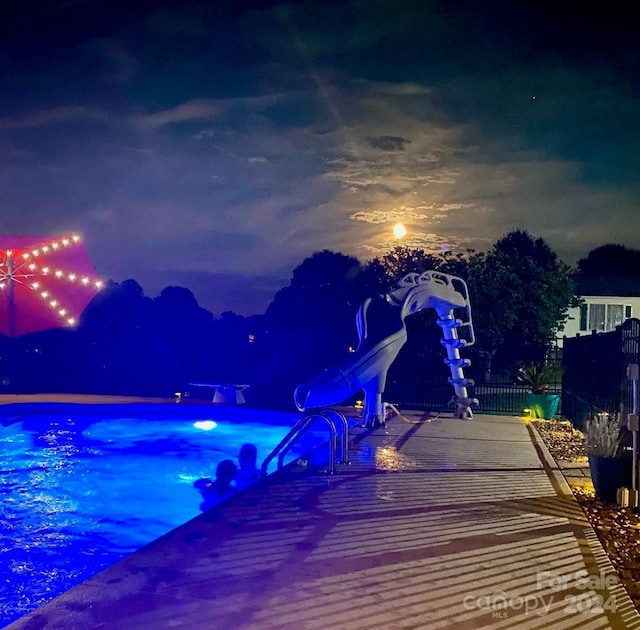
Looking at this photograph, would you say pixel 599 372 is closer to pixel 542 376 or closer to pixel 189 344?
pixel 542 376

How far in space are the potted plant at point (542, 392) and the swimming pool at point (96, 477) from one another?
489 cm

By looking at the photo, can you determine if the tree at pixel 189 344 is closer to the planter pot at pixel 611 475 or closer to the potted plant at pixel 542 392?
the potted plant at pixel 542 392

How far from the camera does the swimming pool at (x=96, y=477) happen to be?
6809 mm

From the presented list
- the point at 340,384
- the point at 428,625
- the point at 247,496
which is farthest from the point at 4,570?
the point at 340,384

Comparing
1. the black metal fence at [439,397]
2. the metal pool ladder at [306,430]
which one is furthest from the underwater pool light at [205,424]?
the metal pool ladder at [306,430]

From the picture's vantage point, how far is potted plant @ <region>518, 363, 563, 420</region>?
14.5 meters

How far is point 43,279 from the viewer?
20.4 metres

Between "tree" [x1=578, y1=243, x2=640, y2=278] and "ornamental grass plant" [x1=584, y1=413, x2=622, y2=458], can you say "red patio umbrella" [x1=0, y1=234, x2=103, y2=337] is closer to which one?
"ornamental grass plant" [x1=584, y1=413, x2=622, y2=458]

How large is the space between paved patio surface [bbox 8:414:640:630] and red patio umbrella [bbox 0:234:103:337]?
588 inches

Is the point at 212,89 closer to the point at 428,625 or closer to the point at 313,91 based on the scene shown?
the point at 313,91

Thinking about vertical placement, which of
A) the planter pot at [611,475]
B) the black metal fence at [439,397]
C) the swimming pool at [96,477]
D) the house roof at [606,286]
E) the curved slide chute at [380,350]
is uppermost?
the house roof at [606,286]

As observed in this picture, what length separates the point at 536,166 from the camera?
781 inches

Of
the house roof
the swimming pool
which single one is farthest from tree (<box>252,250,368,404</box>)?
the house roof

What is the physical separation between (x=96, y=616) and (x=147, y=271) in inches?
1308
